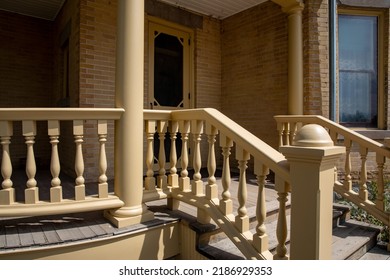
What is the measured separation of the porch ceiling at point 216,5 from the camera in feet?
17.5

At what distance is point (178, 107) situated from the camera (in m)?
5.57

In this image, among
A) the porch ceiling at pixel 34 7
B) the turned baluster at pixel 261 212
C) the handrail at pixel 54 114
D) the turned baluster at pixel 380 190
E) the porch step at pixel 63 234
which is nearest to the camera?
the turned baluster at pixel 261 212

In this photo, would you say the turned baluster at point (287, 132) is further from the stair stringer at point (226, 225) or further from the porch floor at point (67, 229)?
the stair stringer at point (226, 225)

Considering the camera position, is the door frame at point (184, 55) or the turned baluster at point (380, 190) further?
the door frame at point (184, 55)

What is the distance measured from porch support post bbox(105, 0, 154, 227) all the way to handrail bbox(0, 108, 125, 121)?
119 mm

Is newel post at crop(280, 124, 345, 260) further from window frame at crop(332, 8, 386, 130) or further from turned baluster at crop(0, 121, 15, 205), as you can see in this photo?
window frame at crop(332, 8, 386, 130)

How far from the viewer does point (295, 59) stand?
15.2 ft

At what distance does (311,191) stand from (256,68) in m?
4.26

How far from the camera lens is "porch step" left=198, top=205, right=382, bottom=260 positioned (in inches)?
100

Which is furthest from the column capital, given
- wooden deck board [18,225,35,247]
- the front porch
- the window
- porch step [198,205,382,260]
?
wooden deck board [18,225,35,247]

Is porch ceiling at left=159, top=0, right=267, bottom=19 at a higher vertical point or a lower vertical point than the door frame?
higher

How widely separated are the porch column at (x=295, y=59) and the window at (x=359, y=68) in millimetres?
912

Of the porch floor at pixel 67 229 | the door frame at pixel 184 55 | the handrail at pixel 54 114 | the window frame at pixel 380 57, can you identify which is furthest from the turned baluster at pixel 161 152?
the window frame at pixel 380 57

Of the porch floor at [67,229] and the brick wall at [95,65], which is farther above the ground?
the brick wall at [95,65]
